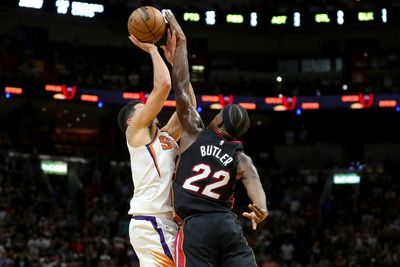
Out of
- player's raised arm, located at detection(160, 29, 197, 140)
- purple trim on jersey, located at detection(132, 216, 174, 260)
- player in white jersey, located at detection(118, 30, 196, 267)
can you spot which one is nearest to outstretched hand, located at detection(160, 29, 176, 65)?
player's raised arm, located at detection(160, 29, 197, 140)

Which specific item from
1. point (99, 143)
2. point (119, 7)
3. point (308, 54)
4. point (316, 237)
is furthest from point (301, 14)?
point (316, 237)

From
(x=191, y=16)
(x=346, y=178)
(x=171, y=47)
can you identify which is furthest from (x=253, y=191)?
(x=191, y=16)

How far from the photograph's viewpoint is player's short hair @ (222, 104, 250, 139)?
614 centimetres

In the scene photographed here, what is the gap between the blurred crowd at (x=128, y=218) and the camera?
1989 centimetres

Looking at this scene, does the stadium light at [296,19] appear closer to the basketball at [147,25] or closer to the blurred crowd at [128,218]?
the blurred crowd at [128,218]

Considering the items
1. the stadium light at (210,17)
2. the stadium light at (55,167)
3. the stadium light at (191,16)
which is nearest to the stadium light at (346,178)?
the stadium light at (210,17)

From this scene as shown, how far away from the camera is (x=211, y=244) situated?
19.2 ft

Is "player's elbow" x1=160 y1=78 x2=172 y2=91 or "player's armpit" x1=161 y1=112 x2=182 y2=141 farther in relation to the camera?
"player's armpit" x1=161 y1=112 x2=182 y2=141

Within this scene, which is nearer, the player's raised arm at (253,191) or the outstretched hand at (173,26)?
the player's raised arm at (253,191)

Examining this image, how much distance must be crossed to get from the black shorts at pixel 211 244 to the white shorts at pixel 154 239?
0.24 meters

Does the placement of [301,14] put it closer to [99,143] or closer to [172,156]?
[99,143]

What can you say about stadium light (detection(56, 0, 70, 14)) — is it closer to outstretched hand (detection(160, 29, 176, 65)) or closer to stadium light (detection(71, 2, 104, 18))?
stadium light (detection(71, 2, 104, 18))

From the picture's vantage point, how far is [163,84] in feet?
20.6

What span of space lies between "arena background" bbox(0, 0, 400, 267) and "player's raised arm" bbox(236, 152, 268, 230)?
46.3 feet
